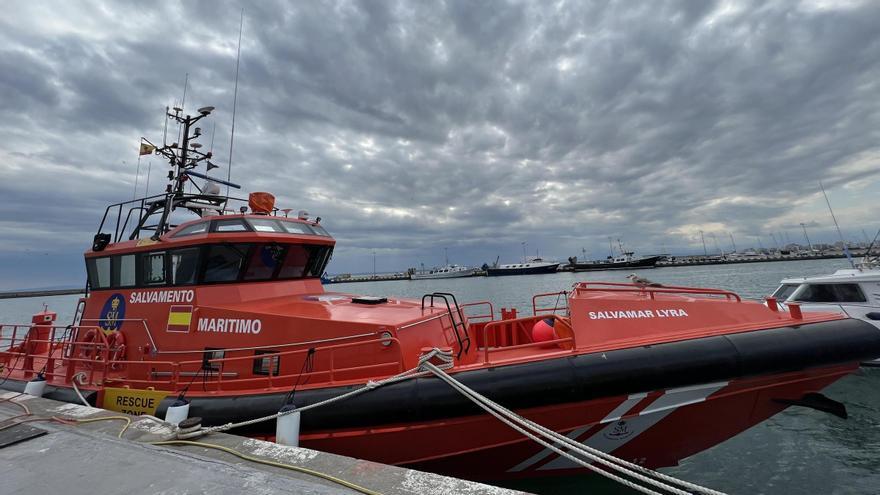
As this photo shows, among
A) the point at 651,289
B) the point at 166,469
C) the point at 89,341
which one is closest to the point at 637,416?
the point at 651,289

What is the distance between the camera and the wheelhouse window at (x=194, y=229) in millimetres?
4918

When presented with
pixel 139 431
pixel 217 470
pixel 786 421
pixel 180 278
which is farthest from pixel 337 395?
pixel 786 421

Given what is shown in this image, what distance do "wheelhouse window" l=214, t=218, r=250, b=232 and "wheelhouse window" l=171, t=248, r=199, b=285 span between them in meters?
0.37

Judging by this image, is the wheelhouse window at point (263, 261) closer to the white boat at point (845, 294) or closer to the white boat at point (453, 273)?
the white boat at point (845, 294)

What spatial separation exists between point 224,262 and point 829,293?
13.2 meters

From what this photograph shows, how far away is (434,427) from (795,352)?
3.34 m

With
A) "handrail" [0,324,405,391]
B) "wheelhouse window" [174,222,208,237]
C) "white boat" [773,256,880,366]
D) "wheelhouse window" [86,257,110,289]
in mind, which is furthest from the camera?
"white boat" [773,256,880,366]

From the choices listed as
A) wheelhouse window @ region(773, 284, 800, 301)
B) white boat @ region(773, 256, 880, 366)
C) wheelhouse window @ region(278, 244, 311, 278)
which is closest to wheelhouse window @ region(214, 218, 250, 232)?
wheelhouse window @ region(278, 244, 311, 278)

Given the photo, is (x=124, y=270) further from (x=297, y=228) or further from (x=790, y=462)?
(x=790, y=462)

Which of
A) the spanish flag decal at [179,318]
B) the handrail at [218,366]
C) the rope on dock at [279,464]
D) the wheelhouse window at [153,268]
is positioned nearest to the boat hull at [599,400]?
the handrail at [218,366]

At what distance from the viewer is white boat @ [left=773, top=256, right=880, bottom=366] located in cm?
893

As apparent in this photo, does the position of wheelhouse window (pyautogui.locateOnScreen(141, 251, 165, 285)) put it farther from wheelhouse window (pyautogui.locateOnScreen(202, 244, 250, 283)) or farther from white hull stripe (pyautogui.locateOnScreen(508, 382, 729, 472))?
white hull stripe (pyautogui.locateOnScreen(508, 382, 729, 472))

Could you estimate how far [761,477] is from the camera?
4.61m

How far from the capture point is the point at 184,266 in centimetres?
489
